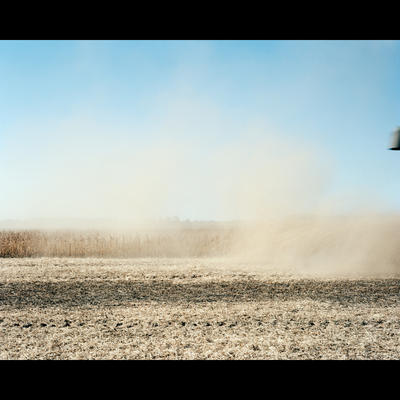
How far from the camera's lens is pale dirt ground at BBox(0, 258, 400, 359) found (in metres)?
5.07

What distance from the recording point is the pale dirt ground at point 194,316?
5.07 m

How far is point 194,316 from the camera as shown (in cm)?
660

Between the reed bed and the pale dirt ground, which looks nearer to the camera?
the pale dirt ground

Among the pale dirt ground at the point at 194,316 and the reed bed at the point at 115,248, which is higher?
the reed bed at the point at 115,248

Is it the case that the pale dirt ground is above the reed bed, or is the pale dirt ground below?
below

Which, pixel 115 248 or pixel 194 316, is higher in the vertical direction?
pixel 115 248

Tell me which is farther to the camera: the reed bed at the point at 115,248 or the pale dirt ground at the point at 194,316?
the reed bed at the point at 115,248

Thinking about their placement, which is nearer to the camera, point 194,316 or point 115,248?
point 194,316
